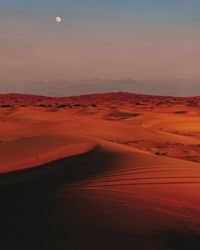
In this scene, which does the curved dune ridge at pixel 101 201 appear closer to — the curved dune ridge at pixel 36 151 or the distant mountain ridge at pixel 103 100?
the curved dune ridge at pixel 36 151

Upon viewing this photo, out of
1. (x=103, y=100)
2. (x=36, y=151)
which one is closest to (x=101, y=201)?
(x=36, y=151)

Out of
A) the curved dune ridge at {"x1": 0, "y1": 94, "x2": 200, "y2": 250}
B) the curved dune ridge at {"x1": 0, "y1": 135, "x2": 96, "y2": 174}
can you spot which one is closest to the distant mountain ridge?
the curved dune ridge at {"x1": 0, "y1": 135, "x2": 96, "y2": 174}

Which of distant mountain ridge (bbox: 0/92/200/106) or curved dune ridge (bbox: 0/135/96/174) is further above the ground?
distant mountain ridge (bbox: 0/92/200/106)

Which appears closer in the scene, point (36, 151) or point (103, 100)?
point (36, 151)

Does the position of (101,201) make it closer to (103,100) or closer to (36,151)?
(36,151)

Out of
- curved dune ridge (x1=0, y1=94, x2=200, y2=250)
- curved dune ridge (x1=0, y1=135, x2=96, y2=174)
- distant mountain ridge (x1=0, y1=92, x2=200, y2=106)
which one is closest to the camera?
curved dune ridge (x1=0, y1=94, x2=200, y2=250)

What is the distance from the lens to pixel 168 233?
1.69 meters

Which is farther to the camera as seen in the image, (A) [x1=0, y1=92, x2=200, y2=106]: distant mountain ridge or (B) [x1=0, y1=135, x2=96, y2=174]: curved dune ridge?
(A) [x1=0, y1=92, x2=200, y2=106]: distant mountain ridge

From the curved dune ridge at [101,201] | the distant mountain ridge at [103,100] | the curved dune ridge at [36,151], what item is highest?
the distant mountain ridge at [103,100]

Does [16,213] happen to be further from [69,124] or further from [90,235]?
[69,124]

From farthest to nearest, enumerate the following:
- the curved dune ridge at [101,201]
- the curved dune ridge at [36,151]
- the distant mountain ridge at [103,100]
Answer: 1. the distant mountain ridge at [103,100]
2. the curved dune ridge at [36,151]
3. the curved dune ridge at [101,201]

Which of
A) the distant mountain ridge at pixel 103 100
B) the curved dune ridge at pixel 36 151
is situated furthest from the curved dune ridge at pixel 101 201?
the distant mountain ridge at pixel 103 100

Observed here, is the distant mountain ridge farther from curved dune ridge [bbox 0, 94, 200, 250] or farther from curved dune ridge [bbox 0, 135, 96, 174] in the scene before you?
curved dune ridge [bbox 0, 94, 200, 250]

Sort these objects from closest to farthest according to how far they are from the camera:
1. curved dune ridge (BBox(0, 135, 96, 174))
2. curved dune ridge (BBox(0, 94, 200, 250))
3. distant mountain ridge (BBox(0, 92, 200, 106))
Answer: curved dune ridge (BBox(0, 94, 200, 250)) < curved dune ridge (BBox(0, 135, 96, 174)) < distant mountain ridge (BBox(0, 92, 200, 106))
